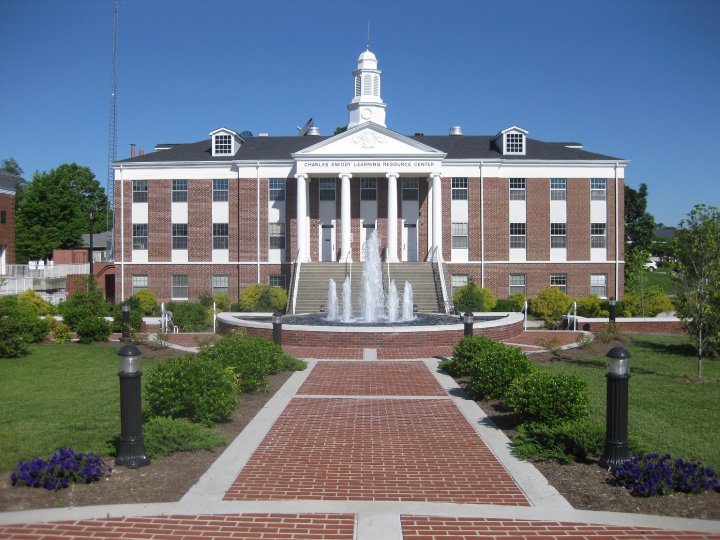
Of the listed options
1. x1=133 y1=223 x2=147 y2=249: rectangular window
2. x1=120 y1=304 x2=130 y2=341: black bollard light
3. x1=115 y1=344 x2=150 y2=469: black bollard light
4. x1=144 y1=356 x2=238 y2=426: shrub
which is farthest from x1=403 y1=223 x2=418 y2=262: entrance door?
x1=115 y1=344 x2=150 y2=469: black bollard light

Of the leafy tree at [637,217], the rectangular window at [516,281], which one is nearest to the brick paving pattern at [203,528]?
the rectangular window at [516,281]

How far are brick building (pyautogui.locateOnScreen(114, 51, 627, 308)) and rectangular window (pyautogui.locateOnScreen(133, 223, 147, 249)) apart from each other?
6 centimetres

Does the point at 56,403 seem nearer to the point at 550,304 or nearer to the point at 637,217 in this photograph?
the point at 550,304

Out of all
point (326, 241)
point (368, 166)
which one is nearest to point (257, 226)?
point (326, 241)

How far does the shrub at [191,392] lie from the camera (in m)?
10.2

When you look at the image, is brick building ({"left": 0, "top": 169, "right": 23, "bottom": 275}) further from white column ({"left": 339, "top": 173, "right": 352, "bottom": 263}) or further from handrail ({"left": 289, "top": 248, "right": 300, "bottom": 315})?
white column ({"left": 339, "top": 173, "right": 352, "bottom": 263})

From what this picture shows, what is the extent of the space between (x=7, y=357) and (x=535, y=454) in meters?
16.8

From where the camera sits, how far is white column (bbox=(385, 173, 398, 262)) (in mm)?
34938

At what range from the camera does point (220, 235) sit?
128 ft

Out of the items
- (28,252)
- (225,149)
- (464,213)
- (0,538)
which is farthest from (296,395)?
(28,252)

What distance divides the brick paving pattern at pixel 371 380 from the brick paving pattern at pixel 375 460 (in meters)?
1.55

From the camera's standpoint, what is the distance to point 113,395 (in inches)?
526

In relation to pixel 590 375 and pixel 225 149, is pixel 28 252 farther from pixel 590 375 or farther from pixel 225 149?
pixel 590 375

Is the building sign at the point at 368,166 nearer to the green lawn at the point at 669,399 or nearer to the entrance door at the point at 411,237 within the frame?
the entrance door at the point at 411,237
